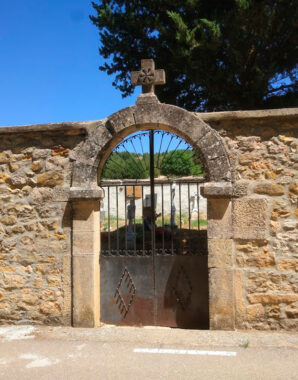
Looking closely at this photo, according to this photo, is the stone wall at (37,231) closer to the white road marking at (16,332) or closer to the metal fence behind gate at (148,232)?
the white road marking at (16,332)

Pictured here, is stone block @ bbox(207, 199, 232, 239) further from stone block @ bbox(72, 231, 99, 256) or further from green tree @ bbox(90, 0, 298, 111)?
green tree @ bbox(90, 0, 298, 111)

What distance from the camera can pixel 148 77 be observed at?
14.8 feet

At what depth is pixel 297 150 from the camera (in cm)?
413

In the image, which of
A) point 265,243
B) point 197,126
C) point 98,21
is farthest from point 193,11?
point 265,243

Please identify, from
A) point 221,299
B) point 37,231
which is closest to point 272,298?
point 221,299

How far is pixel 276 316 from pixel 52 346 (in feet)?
8.44

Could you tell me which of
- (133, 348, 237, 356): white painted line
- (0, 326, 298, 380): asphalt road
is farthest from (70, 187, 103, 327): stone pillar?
(133, 348, 237, 356): white painted line

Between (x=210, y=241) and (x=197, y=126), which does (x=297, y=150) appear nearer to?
(x=197, y=126)

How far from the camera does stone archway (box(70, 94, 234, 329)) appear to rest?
4.18 metres

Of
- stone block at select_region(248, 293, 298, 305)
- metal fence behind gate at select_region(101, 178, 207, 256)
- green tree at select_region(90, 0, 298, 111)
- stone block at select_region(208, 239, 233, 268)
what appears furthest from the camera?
green tree at select_region(90, 0, 298, 111)

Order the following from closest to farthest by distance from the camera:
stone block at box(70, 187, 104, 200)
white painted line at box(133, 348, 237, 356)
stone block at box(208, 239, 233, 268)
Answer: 1. white painted line at box(133, 348, 237, 356)
2. stone block at box(208, 239, 233, 268)
3. stone block at box(70, 187, 104, 200)

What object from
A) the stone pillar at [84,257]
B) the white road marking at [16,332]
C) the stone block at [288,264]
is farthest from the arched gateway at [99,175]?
the stone block at [288,264]

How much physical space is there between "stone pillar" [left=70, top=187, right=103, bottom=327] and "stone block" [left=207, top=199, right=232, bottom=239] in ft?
4.63

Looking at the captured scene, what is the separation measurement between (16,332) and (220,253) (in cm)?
268
